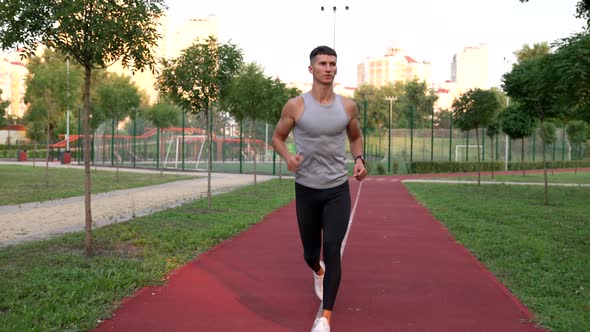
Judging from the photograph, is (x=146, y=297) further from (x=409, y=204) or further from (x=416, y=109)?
(x=416, y=109)

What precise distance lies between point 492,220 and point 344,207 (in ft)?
27.2

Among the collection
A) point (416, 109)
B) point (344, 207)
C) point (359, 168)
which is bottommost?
point (344, 207)

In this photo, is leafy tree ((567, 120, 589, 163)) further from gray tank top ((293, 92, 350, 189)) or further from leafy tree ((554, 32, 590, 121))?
gray tank top ((293, 92, 350, 189))

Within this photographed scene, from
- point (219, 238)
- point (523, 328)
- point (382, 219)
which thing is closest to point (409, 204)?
point (382, 219)

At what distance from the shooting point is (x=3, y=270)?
6023mm

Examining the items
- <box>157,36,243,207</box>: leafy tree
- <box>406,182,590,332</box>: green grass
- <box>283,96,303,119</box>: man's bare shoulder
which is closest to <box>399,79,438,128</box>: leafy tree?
<box>406,182,590,332</box>: green grass

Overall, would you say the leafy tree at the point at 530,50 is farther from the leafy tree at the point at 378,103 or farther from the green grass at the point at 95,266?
the green grass at the point at 95,266

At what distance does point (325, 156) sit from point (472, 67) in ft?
583

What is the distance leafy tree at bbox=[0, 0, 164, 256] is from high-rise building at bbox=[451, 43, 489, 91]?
165 m

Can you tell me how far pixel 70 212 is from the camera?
12078mm

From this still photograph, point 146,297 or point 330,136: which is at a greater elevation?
point 330,136

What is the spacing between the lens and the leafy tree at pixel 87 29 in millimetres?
6449

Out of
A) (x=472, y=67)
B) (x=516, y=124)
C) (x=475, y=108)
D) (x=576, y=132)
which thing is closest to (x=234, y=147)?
(x=516, y=124)

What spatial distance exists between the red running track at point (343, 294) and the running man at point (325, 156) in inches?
26.4
